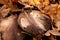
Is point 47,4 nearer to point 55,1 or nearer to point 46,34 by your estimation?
point 55,1

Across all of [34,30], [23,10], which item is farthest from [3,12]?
→ [34,30]

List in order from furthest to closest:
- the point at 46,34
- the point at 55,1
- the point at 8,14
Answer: the point at 55,1, the point at 8,14, the point at 46,34

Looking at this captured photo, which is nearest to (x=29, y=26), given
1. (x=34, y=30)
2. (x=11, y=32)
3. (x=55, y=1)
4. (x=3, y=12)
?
(x=34, y=30)

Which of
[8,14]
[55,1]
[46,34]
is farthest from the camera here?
[55,1]

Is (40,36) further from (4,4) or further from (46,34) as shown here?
(4,4)

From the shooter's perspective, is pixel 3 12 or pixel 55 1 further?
pixel 55 1

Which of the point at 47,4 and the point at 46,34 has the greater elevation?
the point at 47,4

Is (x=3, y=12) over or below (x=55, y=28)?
over

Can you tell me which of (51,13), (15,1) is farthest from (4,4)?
(51,13)

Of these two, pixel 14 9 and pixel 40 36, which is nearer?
pixel 40 36
